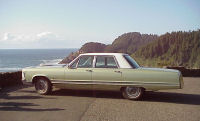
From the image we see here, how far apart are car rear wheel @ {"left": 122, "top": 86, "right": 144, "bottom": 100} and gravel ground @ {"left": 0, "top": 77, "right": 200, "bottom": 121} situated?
0.20 m

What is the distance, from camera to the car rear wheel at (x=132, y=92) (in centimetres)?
809

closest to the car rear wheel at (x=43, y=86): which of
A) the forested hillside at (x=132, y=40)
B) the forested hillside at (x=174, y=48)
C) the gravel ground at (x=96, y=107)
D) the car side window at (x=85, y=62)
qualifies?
the gravel ground at (x=96, y=107)

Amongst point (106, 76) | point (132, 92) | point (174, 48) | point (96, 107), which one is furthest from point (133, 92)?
point (174, 48)

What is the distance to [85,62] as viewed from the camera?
28.7 ft

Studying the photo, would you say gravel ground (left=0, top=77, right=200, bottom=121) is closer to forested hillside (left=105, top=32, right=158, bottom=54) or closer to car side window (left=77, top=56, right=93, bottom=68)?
car side window (left=77, top=56, right=93, bottom=68)

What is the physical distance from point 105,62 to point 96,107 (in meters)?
1.92

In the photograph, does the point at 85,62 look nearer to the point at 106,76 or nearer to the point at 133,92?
the point at 106,76

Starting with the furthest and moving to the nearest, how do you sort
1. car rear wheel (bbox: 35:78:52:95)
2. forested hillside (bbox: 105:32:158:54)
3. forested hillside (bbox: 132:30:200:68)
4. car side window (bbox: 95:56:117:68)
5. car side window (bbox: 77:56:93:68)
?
forested hillside (bbox: 105:32:158:54) < forested hillside (bbox: 132:30:200:68) < car rear wheel (bbox: 35:78:52:95) < car side window (bbox: 77:56:93:68) < car side window (bbox: 95:56:117:68)

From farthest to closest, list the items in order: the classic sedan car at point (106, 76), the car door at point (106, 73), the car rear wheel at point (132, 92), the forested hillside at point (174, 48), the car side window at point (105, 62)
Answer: the forested hillside at point (174, 48), the car side window at point (105, 62), the car door at point (106, 73), the car rear wheel at point (132, 92), the classic sedan car at point (106, 76)

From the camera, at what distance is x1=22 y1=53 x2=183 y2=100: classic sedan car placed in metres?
7.84

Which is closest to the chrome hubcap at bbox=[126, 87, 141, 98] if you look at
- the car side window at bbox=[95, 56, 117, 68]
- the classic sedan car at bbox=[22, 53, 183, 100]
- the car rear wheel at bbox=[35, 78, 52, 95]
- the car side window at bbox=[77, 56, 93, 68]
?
the classic sedan car at bbox=[22, 53, 183, 100]

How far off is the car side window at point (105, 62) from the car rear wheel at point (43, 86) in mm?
2014

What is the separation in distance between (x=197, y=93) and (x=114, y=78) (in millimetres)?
3727

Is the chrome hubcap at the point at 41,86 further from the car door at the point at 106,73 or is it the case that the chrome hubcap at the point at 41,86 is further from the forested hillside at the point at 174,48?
the forested hillside at the point at 174,48
